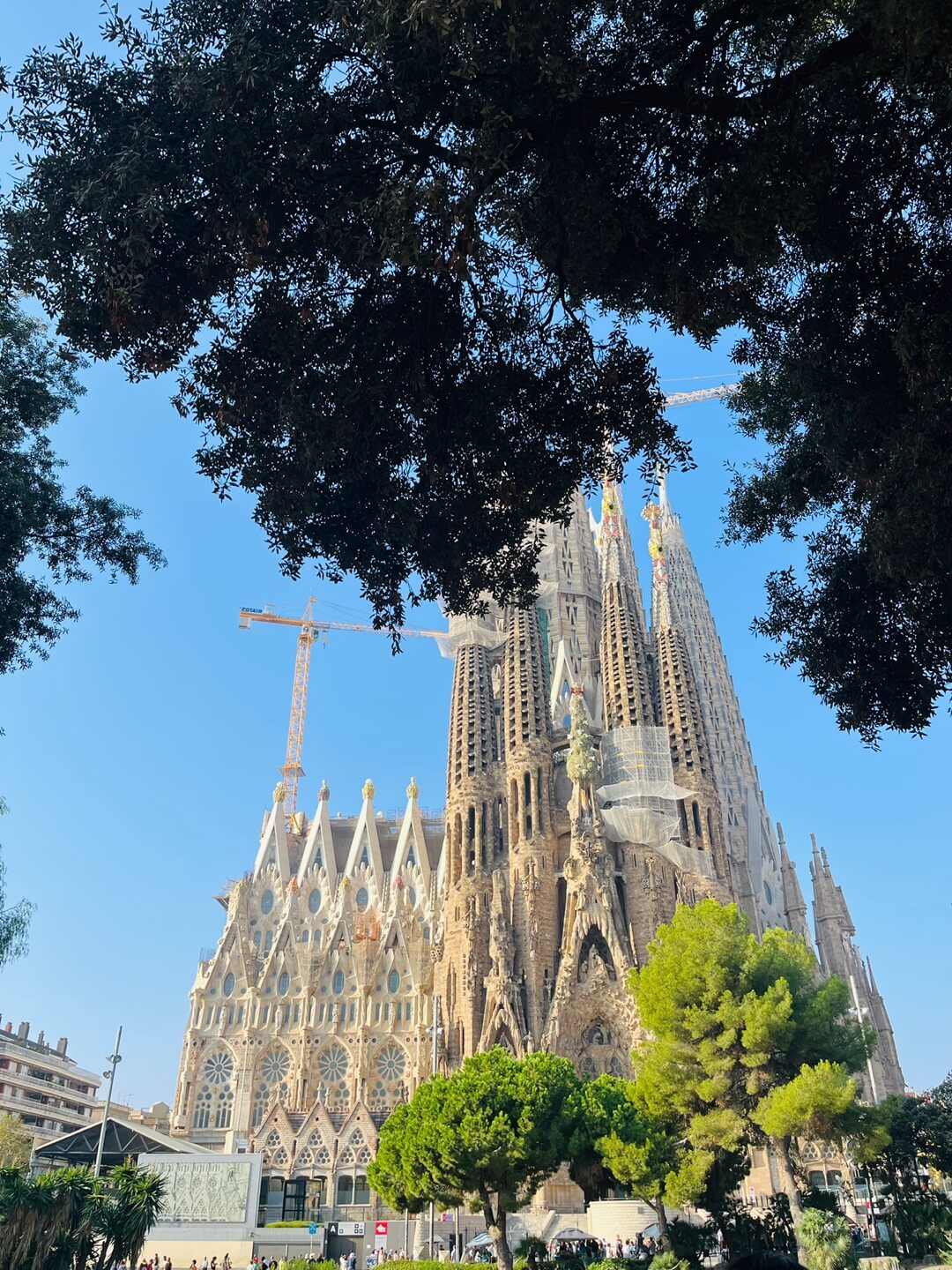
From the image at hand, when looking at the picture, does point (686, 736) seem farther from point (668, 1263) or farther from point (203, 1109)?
point (668, 1263)

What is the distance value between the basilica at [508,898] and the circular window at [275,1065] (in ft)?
0.35

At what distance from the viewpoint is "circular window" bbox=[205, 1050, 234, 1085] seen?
53188mm

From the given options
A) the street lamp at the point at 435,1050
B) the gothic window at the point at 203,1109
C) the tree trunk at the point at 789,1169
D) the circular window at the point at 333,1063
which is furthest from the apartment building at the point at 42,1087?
the tree trunk at the point at 789,1169

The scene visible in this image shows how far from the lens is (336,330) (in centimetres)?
959

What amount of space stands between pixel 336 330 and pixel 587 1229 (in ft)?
104

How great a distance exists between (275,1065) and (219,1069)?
303cm

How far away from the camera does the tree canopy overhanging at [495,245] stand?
7902 millimetres

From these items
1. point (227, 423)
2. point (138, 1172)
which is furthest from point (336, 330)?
point (138, 1172)

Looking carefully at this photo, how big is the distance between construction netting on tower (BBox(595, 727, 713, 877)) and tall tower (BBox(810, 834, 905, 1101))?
21.3m

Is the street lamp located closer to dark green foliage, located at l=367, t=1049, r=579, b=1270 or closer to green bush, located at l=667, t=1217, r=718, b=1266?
dark green foliage, located at l=367, t=1049, r=579, b=1270

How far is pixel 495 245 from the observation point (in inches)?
408

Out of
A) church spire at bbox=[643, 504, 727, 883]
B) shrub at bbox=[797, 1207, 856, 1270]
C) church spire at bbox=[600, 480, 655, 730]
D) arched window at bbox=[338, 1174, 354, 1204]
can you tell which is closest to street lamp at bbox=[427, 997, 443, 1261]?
arched window at bbox=[338, 1174, 354, 1204]

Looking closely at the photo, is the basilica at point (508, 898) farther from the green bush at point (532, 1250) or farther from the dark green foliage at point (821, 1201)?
the dark green foliage at point (821, 1201)

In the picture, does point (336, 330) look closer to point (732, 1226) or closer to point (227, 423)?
point (227, 423)
